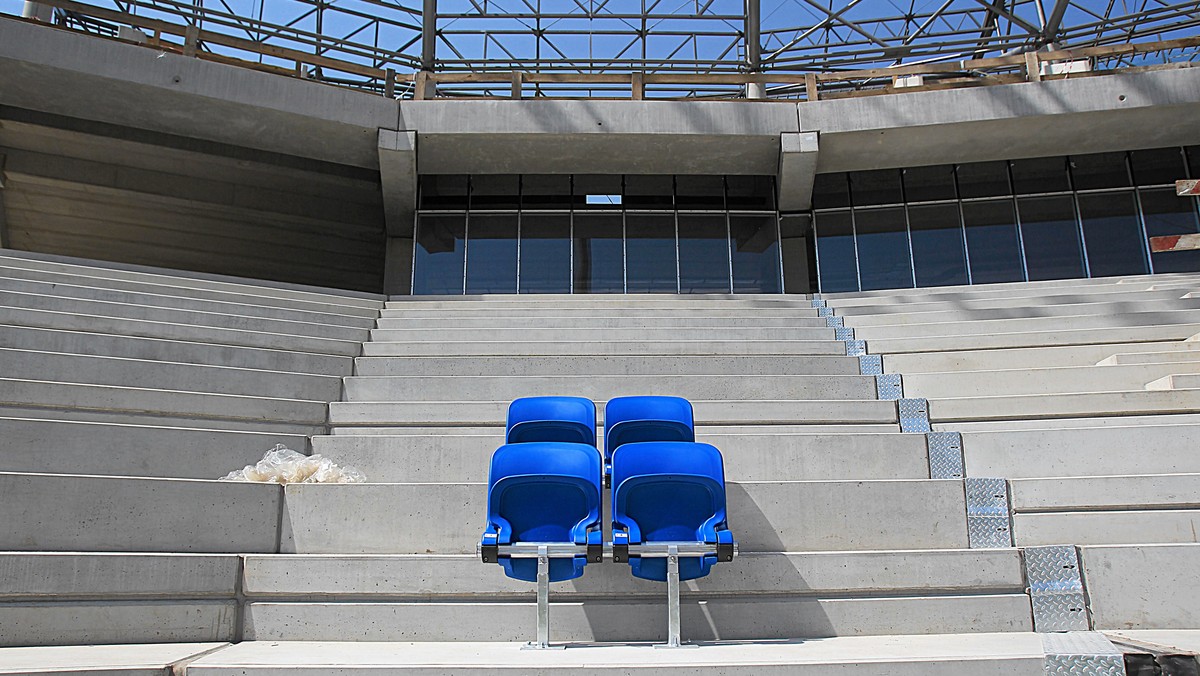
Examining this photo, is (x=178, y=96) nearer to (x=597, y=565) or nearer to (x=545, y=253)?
(x=545, y=253)

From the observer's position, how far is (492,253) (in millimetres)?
14109

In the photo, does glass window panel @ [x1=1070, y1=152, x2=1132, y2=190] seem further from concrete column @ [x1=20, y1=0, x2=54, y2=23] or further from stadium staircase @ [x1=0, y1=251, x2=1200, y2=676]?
concrete column @ [x1=20, y1=0, x2=54, y2=23]

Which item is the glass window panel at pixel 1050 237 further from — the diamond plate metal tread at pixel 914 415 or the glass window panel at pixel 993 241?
the diamond plate metal tread at pixel 914 415

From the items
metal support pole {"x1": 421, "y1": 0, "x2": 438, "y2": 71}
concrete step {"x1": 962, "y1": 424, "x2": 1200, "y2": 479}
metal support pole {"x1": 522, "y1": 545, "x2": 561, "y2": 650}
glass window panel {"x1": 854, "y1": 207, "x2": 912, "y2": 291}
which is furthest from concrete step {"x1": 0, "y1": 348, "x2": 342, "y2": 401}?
metal support pole {"x1": 421, "y1": 0, "x2": 438, "y2": 71}

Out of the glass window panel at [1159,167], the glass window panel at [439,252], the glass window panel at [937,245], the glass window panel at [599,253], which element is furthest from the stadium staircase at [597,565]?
the glass window panel at [1159,167]

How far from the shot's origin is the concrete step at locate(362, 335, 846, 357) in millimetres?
7645

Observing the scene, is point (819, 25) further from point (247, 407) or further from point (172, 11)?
point (247, 407)

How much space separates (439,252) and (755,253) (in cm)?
549

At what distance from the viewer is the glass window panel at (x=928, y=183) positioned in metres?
14.3

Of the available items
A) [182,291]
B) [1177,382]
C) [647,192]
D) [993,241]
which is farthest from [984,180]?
[182,291]

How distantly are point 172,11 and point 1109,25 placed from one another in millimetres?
20949

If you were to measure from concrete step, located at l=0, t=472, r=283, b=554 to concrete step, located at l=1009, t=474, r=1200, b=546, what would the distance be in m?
3.90

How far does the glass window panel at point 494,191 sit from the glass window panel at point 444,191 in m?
0.18

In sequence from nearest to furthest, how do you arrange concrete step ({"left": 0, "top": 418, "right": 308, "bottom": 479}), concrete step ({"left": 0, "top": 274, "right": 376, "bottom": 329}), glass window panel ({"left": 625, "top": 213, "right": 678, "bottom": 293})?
1. concrete step ({"left": 0, "top": 418, "right": 308, "bottom": 479})
2. concrete step ({"left": 0, "top": 274, "right": 376, "bottom": 329})
3. glass window panel ({"left": 625, "top": 213, "right": 678, "bottom": 293})
